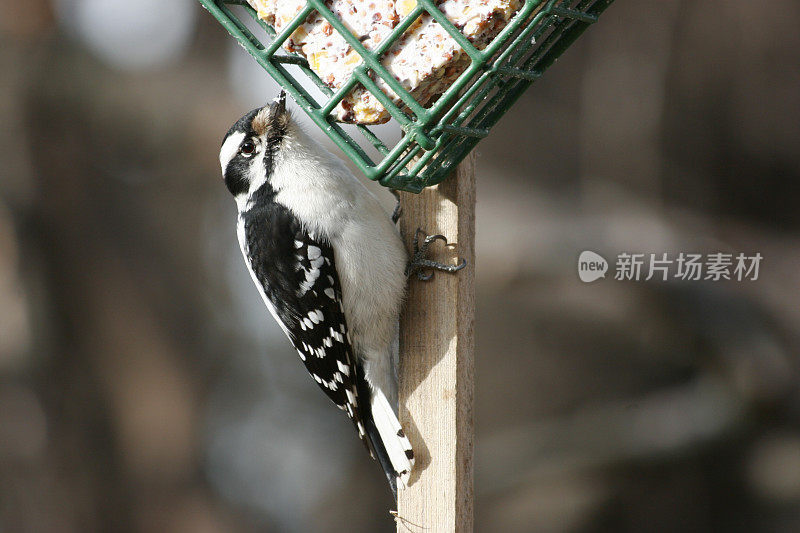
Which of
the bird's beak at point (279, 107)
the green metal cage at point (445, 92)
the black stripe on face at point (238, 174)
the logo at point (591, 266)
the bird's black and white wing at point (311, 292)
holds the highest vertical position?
the logo at point (591, 266)

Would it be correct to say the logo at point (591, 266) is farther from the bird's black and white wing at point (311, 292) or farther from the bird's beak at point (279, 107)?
the bird's beak at point (279, 107)

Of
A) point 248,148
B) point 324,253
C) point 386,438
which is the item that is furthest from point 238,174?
point 386,438

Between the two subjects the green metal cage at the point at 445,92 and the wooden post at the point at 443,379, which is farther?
the wooden post at the point at 443,379

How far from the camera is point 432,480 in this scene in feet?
4.70

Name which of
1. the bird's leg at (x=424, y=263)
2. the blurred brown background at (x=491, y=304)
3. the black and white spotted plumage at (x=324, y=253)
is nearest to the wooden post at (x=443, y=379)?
the bird's leg at (x=424, y=263)

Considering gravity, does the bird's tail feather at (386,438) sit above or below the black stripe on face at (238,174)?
below

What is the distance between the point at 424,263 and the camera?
1.50m

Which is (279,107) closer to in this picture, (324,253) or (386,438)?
(324,253)

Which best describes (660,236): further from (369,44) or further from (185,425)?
(185,425)

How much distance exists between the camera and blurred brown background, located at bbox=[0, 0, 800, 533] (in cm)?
284

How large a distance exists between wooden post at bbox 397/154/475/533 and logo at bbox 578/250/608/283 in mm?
1597

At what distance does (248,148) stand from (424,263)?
1.78ft

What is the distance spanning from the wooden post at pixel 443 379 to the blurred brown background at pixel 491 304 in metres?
1.58

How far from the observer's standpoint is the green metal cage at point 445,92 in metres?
1.17
